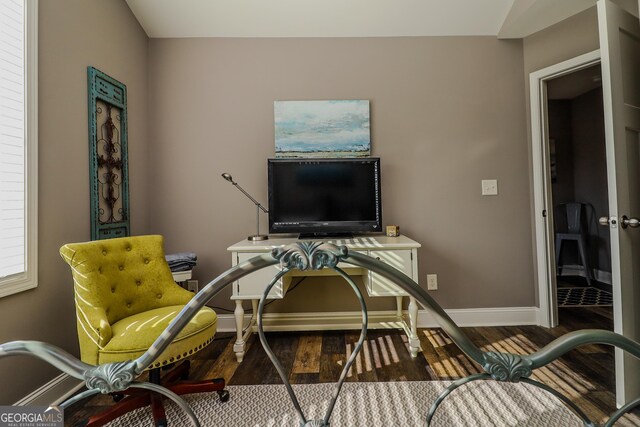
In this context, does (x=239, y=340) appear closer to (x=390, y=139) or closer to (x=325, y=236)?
(x=325, y=236)

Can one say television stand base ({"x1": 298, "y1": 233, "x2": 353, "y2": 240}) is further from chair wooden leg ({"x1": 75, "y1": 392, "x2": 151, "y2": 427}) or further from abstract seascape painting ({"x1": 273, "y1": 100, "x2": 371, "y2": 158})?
chair wooden leg ({"x1": 75, "y1": 392, "x2": 151, "y2": 427})

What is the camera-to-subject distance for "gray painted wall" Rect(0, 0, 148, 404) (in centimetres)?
144

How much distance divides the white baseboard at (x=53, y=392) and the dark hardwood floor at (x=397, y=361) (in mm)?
128

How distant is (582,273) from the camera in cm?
397

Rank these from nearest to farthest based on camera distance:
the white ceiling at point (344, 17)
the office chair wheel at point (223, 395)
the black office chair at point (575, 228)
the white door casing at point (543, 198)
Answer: the office chair wheel at point (223, 395) → the white ceiling at point (344, 17) → the white door casing at point (543, 198) → the black office chair at point (575, 228)

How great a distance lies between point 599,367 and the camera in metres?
1.78

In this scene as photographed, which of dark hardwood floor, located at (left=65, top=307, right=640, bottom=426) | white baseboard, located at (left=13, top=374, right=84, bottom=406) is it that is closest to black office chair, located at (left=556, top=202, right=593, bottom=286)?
dark hardwood floor, located at (left=65, top=307, right=640, bottom=426)

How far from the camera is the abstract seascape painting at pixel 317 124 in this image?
244 centimetres

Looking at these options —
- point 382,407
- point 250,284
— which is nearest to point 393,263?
point 382,407

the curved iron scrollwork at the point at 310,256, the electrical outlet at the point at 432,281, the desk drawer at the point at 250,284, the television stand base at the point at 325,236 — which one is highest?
the curved iron scrollwork at the point at 310,256

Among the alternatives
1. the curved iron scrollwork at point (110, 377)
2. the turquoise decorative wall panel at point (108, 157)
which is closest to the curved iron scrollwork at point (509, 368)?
the curved iron scrollwork at point (110, 377)

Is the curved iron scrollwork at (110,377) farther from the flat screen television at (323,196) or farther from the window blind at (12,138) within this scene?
the flat screen television at (323,196)

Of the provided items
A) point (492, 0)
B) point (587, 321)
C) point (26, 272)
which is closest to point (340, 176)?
point (492, 0)

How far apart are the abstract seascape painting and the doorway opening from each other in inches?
106
